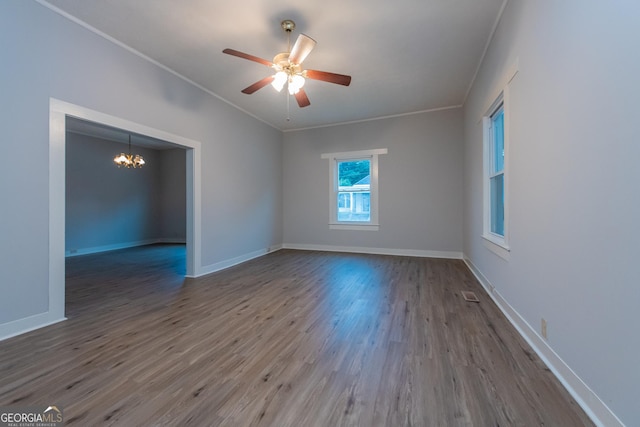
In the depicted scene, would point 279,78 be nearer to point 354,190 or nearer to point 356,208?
point 354,190

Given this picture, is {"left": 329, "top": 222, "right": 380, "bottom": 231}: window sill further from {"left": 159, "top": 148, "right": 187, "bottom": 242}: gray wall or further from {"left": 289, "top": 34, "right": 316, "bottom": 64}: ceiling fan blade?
{"left": 159, "top": 148, "right": 187, "bottom": 242}: gray wall

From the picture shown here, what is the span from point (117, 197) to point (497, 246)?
8688 millimetres

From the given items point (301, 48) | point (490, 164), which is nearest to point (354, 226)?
point (490, 164)

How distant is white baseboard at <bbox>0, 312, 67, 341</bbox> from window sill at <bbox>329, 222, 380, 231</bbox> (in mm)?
4652

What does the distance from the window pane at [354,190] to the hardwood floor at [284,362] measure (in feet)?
9.29

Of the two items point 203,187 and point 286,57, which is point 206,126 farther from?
point 286,57

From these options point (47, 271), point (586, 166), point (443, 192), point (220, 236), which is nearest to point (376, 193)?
point (443, 192)

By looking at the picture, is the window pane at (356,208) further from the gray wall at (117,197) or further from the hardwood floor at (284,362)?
the gray wall at (117,197)

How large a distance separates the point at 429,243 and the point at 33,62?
5.99m

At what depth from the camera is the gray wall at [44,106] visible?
6.97 ft

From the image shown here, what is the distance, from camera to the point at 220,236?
4.42 m

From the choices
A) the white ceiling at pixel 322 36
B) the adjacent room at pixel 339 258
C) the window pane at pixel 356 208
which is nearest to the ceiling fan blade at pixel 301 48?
the adjacent room at pixel 339 258

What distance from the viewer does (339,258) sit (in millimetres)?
5309

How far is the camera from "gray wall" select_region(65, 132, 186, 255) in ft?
20.5
